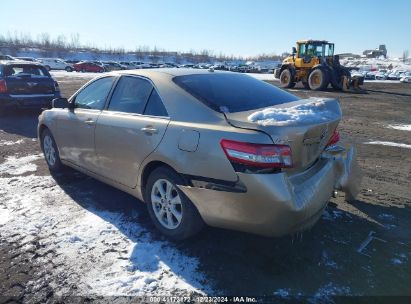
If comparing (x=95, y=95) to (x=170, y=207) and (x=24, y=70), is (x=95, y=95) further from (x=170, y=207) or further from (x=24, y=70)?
(x=24, y=70)

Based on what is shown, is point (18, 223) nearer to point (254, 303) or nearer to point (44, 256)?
point (44, 256)

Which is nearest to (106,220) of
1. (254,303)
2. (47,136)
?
(254,303)

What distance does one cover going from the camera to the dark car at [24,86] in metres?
9.83

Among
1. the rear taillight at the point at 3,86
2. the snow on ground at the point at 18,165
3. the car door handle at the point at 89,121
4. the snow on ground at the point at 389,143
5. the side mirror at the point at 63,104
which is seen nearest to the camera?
the car door handle at the point at 89,121

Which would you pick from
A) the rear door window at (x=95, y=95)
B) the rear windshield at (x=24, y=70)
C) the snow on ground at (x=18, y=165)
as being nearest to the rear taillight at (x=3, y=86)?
the rear windshield at (x=24, y=70)

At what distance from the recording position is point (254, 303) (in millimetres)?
2590

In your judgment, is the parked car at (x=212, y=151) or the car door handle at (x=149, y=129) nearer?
→ the parked car at (x=212, y=151)

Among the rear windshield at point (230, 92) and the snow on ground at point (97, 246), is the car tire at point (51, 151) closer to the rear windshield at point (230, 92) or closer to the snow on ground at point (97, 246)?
the snow on ground at point (97, 246)

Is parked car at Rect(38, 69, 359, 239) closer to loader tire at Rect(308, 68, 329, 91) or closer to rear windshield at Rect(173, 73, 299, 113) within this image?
rear windshield at Rect(173, 73, 299, 113)

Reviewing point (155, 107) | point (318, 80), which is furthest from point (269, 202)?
point (318, 80)

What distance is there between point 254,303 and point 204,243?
90 centimetres

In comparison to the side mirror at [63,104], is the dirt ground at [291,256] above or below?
below

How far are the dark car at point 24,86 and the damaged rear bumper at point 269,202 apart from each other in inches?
340

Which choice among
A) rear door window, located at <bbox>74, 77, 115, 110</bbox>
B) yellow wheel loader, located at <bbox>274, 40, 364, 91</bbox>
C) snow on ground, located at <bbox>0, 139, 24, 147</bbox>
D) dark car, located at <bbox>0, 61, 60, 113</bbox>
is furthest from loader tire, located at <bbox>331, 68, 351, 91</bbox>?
rear door window, located at <bbox>74, 77, 115, 110</bbox>
